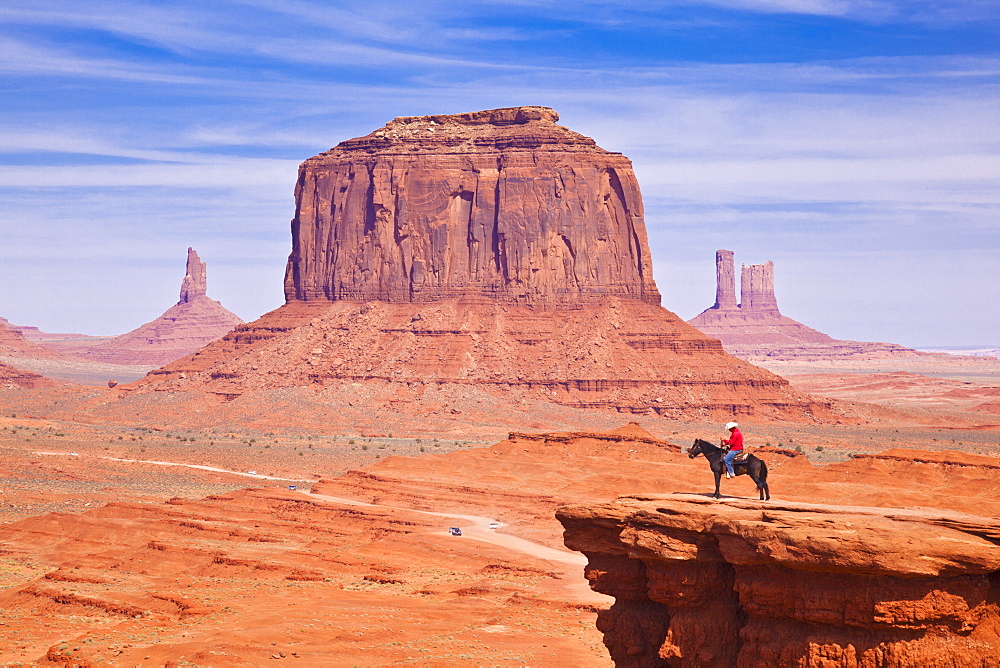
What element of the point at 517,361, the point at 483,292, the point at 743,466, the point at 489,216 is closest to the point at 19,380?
the point at 483,292

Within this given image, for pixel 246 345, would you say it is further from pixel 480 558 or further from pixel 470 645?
pixel 470 645

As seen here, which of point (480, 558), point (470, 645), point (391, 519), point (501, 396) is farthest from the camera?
point (501, 396)

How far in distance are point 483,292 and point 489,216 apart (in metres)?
7.59

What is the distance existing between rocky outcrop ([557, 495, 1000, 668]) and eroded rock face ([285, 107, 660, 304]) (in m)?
109

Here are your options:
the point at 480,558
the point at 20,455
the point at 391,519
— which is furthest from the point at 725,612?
the point at 20,455

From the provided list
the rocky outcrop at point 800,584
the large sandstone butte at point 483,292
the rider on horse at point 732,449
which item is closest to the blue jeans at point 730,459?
the rider on horse at point 732,449

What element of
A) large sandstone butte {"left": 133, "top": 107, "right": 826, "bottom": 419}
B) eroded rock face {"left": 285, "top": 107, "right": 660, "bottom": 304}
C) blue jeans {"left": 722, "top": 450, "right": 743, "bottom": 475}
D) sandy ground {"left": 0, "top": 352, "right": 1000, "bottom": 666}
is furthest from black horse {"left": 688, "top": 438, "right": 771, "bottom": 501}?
eroded rock face {"left": 285, "top": 107, "right": 660, "bottom": 304}

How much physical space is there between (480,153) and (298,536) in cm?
8614

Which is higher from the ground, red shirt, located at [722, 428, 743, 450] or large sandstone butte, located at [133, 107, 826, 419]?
large sandstone butte, located at [133, 107, 826, 419]

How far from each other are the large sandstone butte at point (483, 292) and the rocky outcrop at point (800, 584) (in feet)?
323

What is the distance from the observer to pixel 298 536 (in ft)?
165

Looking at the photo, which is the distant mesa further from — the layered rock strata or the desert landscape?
the layered rock strata

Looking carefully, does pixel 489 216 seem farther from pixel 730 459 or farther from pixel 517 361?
pixel 730 459

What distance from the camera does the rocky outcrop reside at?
16328mm
